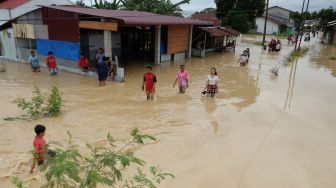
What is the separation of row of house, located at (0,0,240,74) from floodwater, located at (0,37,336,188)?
2402 mm

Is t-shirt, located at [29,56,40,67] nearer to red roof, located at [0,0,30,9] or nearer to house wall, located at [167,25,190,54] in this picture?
house wall, located at [167,25,190,54]

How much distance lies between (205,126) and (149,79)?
2.88 metres

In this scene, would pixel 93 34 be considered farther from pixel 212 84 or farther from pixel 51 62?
pixel 212 84

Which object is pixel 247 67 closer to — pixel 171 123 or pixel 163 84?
pixel 163 84

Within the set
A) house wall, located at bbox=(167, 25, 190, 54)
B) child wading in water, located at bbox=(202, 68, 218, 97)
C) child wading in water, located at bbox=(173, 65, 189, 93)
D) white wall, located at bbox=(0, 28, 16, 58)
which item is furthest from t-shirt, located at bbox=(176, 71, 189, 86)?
white wall, located at bbox=(0, 28, 16, 58)

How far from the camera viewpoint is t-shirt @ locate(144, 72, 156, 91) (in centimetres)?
1030

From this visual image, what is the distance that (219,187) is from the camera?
18.6 ft

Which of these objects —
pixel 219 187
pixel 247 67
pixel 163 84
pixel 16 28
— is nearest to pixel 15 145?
pixel 219 187

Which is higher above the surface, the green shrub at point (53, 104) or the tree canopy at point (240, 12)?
the tree canopy at point (240, 12)

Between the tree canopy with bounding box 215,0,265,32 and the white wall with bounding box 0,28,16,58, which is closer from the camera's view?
the white wall with bounding box 0,28,16,58

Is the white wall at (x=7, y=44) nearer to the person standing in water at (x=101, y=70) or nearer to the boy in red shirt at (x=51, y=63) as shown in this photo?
the boy in red shirt at (x=51, y=63)

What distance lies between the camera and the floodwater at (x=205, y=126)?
20.1 ft

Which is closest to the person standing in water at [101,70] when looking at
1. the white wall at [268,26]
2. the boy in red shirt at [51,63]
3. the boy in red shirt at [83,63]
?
the boy in red shirt at [83,63]

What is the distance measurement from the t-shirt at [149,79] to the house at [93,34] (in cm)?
436
